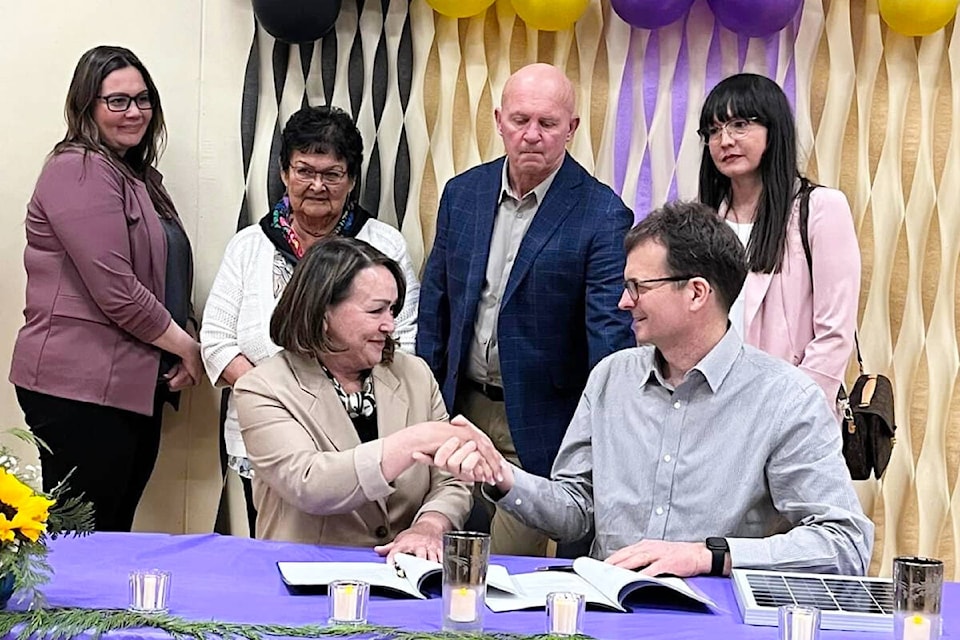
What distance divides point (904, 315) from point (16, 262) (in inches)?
102

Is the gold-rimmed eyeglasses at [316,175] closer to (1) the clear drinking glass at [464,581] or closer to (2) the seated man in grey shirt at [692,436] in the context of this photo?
(2) the seated man in grey shirt at [692,436]

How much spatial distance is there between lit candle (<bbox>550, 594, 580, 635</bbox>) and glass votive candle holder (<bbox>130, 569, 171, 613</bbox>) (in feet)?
1.70

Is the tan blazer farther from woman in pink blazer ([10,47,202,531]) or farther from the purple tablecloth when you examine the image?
woman in pink blazer ([10,47,202,531])

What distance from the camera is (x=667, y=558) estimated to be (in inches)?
80.0

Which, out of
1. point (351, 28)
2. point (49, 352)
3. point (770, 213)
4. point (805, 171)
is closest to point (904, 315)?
point (805, 171)

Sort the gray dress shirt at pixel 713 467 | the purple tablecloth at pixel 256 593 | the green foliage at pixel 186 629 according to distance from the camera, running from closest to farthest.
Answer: the green foliage at pixel 186 629, the purple tablecloth at pixel 256 593, the gray dress shirt at pixel 713 467

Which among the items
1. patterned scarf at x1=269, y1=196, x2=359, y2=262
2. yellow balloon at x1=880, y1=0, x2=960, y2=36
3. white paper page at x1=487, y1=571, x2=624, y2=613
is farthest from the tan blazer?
yellow balloon at x1=880, y1=0, x2=960, y2=36

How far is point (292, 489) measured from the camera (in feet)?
7.59

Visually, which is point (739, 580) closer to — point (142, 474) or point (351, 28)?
point (142, 474)

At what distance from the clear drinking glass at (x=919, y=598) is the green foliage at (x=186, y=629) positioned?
42cm

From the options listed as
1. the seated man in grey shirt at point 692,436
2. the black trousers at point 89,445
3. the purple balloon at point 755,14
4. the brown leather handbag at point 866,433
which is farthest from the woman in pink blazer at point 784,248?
the black trousers at point 89,445

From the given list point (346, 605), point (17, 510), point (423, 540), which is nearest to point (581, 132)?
point (423, 540)

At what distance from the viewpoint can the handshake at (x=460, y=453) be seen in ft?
7.18

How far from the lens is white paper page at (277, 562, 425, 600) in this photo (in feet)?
6.07
